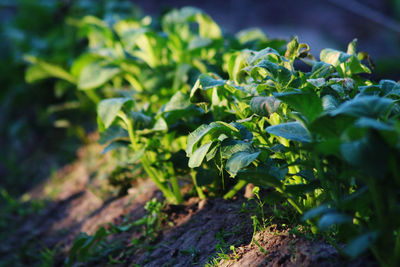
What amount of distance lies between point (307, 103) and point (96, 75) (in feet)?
5.60

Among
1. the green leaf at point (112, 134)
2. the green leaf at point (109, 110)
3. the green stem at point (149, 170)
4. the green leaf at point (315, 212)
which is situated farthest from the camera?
the green leaf at point (112, 134)

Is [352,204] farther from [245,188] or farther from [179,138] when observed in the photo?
[179,138]

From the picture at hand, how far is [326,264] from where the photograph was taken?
1.05 metres

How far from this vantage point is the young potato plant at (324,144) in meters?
0.88

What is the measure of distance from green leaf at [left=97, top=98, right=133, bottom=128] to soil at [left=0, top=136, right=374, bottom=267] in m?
0.53

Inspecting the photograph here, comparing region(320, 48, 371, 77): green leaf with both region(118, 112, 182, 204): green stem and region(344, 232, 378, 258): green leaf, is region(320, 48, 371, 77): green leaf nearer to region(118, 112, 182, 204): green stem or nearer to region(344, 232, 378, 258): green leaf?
region(344, 232, 378, 258): green leaf

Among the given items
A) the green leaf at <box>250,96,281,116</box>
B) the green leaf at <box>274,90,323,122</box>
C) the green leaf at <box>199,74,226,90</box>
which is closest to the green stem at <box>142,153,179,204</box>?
the green leaf at <box>199,74,226,90</box>

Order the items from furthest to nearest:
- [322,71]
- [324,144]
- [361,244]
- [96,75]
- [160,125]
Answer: [96,75] < [160,125] < [322,71] < [324,144] < [361,244]

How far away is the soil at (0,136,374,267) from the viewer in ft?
3.97

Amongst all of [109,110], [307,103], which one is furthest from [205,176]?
[307,103]

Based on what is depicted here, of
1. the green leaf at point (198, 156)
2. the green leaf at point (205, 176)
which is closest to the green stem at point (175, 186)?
the green leaf at point (205, 176)

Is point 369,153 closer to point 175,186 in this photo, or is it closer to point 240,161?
point 240,161

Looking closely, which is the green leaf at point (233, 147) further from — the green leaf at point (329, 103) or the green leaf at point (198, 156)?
the green leaf at point (329, 103)

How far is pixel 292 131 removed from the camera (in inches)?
42.6
